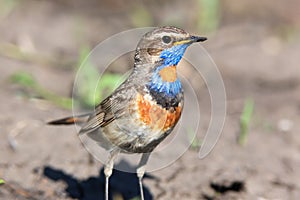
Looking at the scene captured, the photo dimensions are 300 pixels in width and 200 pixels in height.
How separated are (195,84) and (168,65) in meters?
3.69

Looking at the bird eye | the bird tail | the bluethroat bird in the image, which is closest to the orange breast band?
the bluethroat bird

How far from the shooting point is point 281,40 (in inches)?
391

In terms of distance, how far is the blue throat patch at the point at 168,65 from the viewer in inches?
194

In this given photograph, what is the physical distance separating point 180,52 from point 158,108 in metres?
0.44

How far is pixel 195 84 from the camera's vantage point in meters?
8.63

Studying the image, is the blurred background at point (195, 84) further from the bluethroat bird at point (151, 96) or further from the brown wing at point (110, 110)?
the bluethroat bird at point (151, 96)

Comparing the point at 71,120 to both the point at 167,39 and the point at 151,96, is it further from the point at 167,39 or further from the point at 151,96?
the point at 167,39

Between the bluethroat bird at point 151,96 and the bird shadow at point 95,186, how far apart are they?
2.86ft

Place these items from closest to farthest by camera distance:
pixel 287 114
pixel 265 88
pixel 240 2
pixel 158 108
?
1. pixel 158 108
2. pixel 287 114
3. pixel 265 88
4. pixel 240 2

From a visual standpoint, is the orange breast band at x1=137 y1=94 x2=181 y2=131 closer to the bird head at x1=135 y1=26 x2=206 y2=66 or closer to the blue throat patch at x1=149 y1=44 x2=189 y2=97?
the blue throat patch at x1=149 y1=44 x2=189 y2=97

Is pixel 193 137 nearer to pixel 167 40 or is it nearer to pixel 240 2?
pixel 167 40

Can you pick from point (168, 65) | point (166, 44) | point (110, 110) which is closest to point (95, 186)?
point (110, 110)

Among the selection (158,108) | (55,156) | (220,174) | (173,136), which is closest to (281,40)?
(173,136)

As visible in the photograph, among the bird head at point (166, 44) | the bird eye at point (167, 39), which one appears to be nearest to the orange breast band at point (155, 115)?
the bird head at point (166, 44)
